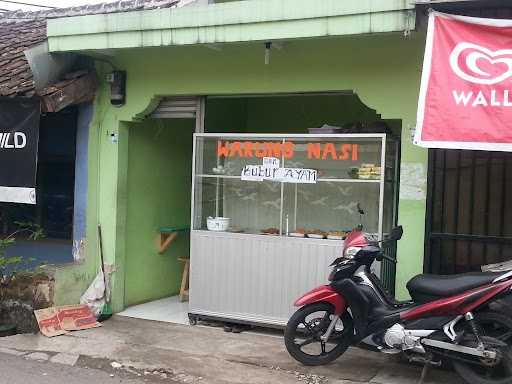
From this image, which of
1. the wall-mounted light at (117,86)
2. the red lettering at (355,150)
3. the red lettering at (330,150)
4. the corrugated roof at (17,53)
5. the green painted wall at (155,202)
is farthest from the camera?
the green painted wall at (155,202)

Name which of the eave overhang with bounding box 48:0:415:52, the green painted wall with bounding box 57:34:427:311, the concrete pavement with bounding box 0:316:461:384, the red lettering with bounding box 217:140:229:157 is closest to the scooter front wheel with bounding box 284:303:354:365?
the concrete pavement with bounding box 0:316:461:384

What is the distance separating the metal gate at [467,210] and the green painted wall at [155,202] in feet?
13.0

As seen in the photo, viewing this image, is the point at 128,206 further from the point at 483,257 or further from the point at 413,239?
the point at 483,257

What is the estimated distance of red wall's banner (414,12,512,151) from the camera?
16.7 feet

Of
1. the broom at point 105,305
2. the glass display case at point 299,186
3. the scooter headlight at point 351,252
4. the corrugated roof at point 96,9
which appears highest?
the corrugated roof at point 96,9

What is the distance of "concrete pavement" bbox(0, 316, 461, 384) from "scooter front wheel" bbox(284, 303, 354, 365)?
0.12 metres

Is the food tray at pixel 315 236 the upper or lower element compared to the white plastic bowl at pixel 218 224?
lower

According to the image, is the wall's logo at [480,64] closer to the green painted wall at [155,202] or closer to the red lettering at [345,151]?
the red lettering at [345,151]

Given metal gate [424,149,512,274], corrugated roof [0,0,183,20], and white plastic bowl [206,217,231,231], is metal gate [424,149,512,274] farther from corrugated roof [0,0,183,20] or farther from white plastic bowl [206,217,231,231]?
corrugated roof [0,0,183,20]

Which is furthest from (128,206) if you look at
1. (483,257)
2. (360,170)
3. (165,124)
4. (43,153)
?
(483,257)

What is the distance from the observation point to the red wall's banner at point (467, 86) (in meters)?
5.08

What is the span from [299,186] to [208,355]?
7.19 feet

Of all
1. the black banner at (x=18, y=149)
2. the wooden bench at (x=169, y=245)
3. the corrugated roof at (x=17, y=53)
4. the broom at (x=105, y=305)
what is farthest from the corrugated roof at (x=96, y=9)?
the broom at (x=105, y=305)

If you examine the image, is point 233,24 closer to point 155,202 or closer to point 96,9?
point 155,202
